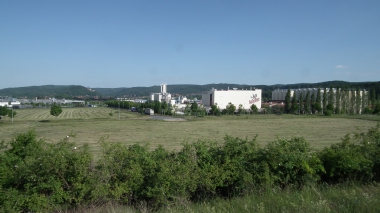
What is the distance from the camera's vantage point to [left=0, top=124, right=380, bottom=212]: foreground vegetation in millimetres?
5238

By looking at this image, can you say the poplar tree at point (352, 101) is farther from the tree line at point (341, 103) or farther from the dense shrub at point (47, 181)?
the dense shrub at point (47, 181)

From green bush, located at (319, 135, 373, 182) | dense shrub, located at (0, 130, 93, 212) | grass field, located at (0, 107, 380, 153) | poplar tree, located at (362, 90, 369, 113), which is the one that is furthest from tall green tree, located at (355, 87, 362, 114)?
dense shrub, located at (0, 130, 93, 212)

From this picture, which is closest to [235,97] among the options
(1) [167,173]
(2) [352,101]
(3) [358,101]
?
(2) [352,101]

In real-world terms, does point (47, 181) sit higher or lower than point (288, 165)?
lower

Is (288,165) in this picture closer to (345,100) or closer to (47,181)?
(47,181)

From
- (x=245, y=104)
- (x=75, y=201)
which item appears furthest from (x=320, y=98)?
(x=75, y=201)

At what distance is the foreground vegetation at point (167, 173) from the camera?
524 cm

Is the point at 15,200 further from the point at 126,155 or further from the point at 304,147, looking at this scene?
the point at 304,147

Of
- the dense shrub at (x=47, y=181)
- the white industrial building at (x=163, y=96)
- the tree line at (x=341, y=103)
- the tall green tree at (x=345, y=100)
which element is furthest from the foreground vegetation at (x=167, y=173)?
the white industrial building at (x=163, y=96)

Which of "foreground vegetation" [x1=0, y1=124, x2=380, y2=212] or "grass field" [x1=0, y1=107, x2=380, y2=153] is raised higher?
"foreground vegetation" [x1=0, y1=124, x2=380, y2=212]

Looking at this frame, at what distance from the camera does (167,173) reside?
5516 millimetres

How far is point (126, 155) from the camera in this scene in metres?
6.27

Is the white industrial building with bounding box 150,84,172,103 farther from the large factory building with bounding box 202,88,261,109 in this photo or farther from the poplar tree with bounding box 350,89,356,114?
the poplar tree with bounding box 350,89,356,114

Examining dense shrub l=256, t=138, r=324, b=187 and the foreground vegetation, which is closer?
the foreground vegetation
